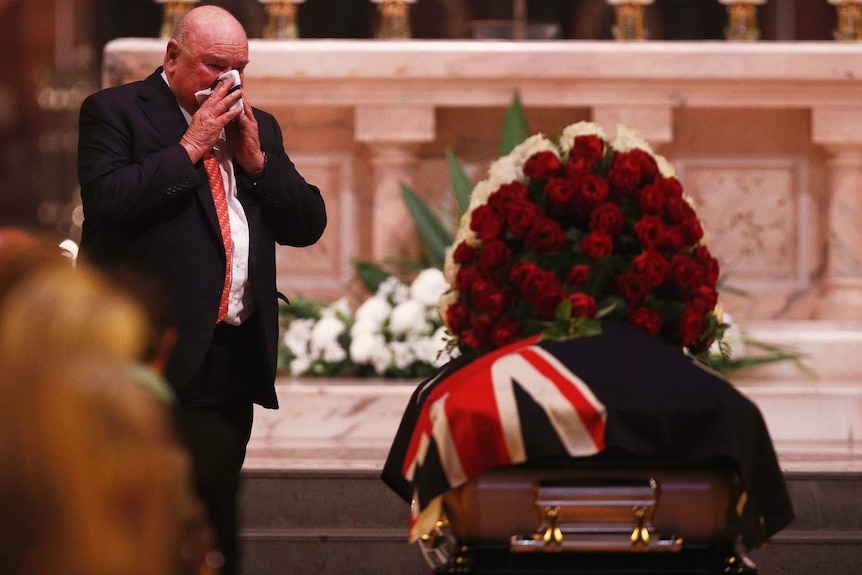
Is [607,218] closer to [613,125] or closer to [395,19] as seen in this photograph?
[613,125]

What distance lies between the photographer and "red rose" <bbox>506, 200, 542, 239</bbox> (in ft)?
10.9

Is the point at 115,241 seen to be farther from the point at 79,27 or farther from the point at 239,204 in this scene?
the point at 79,27

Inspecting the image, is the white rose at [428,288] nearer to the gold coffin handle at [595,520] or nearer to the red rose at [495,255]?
the red rose at [495,255]

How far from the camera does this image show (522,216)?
3.33 m

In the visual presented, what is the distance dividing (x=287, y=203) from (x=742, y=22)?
168 inches

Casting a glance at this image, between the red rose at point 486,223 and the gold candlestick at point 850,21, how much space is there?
4.36m

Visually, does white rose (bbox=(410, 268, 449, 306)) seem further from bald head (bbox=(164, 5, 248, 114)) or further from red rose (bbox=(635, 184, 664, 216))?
red rose (bbox=(635, 184, 664, 216))

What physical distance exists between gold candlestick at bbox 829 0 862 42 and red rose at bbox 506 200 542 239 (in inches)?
174

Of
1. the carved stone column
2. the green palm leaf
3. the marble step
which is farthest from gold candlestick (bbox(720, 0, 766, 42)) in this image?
the marble step

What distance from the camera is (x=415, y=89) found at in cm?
705

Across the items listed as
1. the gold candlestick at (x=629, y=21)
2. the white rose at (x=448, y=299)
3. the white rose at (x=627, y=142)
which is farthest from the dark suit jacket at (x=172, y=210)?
the gold candlestick at (x=629, y=21)

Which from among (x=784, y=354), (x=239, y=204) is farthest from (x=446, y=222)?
(x=239, y=204)

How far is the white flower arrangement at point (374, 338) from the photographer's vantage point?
652cm

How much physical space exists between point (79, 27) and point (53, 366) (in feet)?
33.1
